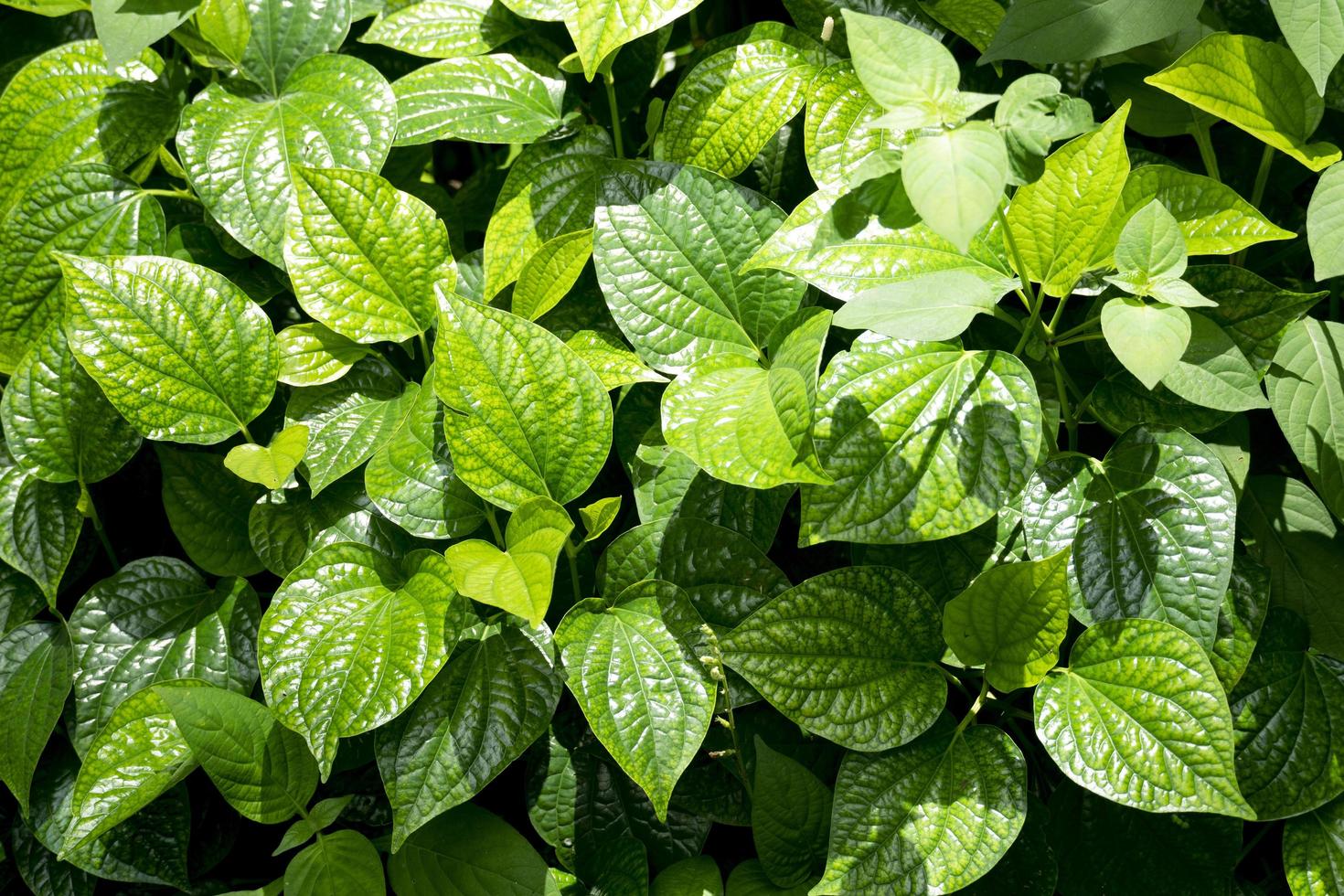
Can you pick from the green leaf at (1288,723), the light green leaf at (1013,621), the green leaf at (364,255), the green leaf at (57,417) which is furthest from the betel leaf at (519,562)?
the green leaf at (1288,723)

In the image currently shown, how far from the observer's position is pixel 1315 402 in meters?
1.02

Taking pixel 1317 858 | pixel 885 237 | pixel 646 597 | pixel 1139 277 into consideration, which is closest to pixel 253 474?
pixel 646 597

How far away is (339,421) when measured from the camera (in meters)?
1.13

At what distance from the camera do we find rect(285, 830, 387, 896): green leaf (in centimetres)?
A: 108

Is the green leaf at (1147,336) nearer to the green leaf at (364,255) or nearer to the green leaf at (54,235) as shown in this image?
the green leaf at (364,255)

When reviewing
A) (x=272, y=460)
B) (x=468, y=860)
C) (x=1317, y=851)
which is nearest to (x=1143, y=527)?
(x=1317, y=851)

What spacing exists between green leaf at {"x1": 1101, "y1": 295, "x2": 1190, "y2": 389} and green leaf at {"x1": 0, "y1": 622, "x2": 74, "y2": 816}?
1138 mm

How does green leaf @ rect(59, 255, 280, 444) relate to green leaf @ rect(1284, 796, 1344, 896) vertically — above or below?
above

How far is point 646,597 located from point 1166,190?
0.64 meters

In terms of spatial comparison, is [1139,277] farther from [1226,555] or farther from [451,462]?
[451,462]

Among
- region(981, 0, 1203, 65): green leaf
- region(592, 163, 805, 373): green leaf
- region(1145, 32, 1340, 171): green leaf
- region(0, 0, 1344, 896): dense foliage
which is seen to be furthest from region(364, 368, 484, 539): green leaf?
region(1145, 32, 1340, 171): green leaf

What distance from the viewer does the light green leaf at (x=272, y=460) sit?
1.07 meters

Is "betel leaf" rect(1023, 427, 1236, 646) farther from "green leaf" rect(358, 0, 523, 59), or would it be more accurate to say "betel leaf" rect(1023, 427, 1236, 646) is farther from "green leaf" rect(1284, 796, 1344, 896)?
"green leaf" rect(358, 0, 523, 59)

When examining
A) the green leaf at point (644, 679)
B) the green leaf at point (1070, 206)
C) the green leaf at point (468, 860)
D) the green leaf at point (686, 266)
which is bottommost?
the green leaf at point (468, 860)
